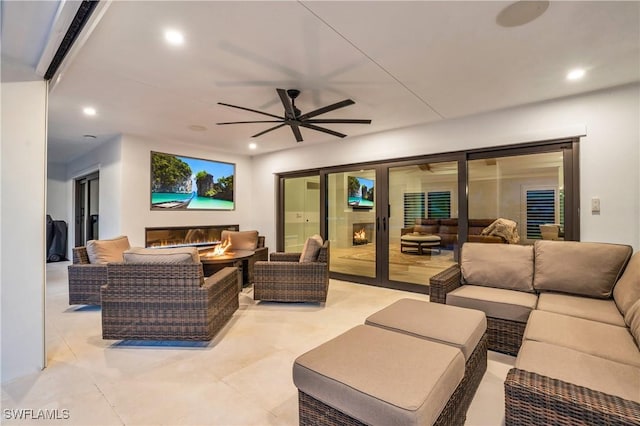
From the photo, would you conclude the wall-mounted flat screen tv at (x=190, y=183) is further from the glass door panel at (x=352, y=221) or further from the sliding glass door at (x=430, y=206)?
the glass door panel at (x=352, y=221)

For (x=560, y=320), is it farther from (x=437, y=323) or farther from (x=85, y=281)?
(x=85, y=281)

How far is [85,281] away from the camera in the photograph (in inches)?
141

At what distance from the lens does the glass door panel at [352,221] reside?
510cm

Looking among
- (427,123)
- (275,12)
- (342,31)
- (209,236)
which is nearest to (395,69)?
(342,31)

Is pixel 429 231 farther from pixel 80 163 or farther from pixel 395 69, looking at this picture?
pixel 80 163

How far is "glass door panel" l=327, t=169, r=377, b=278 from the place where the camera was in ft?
16.7

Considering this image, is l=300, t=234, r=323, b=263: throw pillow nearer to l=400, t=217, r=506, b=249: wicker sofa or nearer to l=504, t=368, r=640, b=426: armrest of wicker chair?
l=400, t=217, r=506, b=249: wicker sofa

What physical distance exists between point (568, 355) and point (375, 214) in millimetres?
3534

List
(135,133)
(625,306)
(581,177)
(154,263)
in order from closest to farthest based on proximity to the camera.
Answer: (625,306) → (154,263) → (581,177) → (135,133)

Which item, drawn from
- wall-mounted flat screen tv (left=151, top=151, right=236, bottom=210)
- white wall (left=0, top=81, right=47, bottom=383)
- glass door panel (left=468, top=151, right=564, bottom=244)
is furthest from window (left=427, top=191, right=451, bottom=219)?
white wall (left=0, top=81, right=47, bottom=383)

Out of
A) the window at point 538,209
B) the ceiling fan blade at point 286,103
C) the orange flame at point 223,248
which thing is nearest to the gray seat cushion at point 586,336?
the window at point 538,209

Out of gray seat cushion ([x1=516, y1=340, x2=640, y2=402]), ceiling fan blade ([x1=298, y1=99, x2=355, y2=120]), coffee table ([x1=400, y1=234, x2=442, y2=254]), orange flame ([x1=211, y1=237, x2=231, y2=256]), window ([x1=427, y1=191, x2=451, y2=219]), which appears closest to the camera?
gray seat cushion ([x1=516, y1=340, x2=640, y2=402])

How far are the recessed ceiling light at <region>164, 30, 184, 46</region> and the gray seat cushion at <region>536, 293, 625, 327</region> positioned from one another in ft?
11.4

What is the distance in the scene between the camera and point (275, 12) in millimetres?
1975
